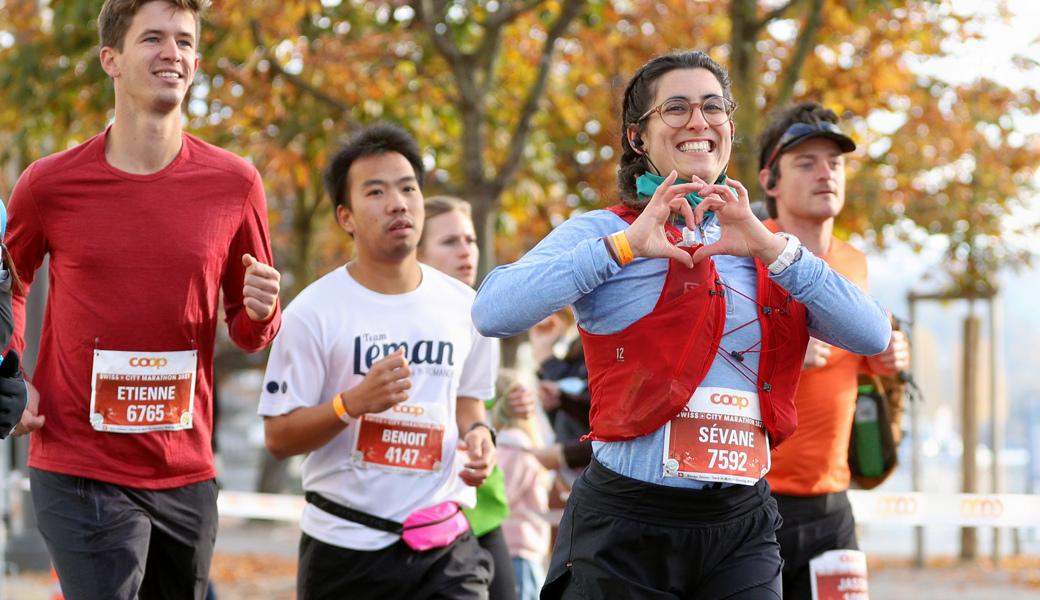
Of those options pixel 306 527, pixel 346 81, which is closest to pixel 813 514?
pixel 306 527

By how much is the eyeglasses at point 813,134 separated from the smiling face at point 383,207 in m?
1.39

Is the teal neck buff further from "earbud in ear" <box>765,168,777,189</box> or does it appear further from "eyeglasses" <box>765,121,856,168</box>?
"earbud in ear" <box>765,168,777,189</box>

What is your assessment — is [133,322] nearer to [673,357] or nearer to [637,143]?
[637,143]

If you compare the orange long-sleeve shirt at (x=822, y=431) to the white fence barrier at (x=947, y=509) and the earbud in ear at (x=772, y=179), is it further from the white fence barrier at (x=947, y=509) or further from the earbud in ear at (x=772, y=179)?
the white fence barrier at (x=947, y=509)

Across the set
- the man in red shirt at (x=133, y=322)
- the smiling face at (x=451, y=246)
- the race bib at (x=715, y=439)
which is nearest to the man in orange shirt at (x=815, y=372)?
the race bib at (x=715, y=439)

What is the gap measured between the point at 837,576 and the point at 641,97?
1966 mm

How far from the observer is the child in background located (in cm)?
587

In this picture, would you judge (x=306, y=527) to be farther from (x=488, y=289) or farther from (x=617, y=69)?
(x=617, y=69)

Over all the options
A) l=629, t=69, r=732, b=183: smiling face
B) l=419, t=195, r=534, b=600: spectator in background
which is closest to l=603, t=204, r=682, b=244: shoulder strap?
l=629, t=69, r=732, b=183: smiling face

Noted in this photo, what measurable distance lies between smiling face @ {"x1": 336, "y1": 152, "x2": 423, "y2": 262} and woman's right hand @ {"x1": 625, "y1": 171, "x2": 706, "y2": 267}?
171 cm

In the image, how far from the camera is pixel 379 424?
4.03 m

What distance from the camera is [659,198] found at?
8.53 feet

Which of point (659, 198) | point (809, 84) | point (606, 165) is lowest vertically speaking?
point (659, 198)

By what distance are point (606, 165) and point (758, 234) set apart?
10.1 m
